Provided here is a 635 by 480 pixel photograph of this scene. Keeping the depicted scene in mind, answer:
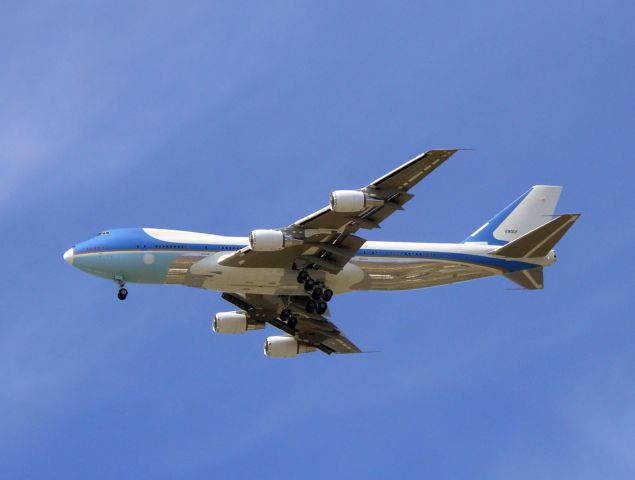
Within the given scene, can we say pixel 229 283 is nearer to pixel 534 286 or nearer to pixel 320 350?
pixel 320 350

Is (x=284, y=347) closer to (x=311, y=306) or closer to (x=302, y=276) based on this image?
(x=311, y=306)

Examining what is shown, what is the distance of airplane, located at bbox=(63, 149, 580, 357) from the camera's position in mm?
60438

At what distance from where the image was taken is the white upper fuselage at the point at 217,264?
6309 cm

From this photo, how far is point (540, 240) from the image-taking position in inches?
2623

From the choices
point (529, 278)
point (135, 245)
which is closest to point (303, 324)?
point (135, 245)

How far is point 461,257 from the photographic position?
224 feet

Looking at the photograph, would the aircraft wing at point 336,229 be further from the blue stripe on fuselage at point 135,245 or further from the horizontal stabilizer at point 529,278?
the horizontal stabilizer at point 529,278

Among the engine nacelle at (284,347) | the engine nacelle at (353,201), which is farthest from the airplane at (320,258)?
the engine nacelle at (284,347)

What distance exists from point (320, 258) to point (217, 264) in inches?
206

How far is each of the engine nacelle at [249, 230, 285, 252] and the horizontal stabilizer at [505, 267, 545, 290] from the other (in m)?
14.8

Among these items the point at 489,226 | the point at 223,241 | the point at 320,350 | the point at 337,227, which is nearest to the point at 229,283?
the point at 223,241

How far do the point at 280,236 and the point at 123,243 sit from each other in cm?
822

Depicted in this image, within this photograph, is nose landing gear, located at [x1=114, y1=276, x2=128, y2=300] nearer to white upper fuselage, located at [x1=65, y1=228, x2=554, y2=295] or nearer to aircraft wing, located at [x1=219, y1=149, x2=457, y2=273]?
white upper fuselage, located at [x1=65, y1=228, x2=554, y2=295]

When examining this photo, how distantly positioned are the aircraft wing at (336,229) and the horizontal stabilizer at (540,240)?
9.67 m
